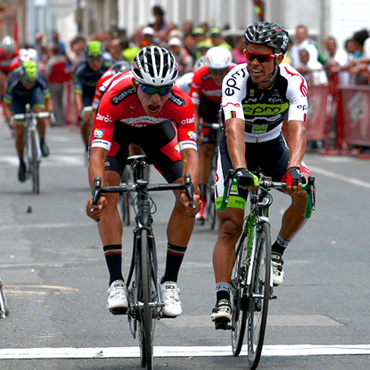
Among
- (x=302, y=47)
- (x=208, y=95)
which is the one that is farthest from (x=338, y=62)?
(x=208, y=95)

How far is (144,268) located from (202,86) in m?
6.24

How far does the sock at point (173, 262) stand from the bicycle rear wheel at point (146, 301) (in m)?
0.43

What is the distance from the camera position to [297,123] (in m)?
7.33

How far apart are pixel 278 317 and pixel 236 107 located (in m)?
1.70

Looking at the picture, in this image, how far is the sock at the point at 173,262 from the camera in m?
7.33

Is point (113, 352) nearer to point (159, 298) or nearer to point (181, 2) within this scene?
point (159, 298)

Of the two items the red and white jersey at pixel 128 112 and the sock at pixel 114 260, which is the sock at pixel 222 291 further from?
the red and white jersey at pixel 128 112

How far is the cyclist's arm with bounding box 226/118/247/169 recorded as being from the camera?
7.04 metres

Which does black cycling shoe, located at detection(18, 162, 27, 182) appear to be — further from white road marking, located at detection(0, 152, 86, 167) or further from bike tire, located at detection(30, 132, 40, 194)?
white road marking, located at detection(0, 152, 86, 167)

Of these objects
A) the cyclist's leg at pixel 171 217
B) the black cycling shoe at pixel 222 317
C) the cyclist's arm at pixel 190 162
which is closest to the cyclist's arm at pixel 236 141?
the cyclist's arm at pixel 190 162

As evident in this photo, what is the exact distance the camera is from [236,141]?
23.4 feet

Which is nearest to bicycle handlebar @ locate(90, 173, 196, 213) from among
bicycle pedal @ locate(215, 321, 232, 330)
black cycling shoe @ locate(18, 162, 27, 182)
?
bicycle pedal @ locate(215, 321, 232, 330)

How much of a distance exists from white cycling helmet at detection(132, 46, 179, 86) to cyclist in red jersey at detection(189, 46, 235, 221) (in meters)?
5.15

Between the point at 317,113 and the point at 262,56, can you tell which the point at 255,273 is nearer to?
the point at 262,56
